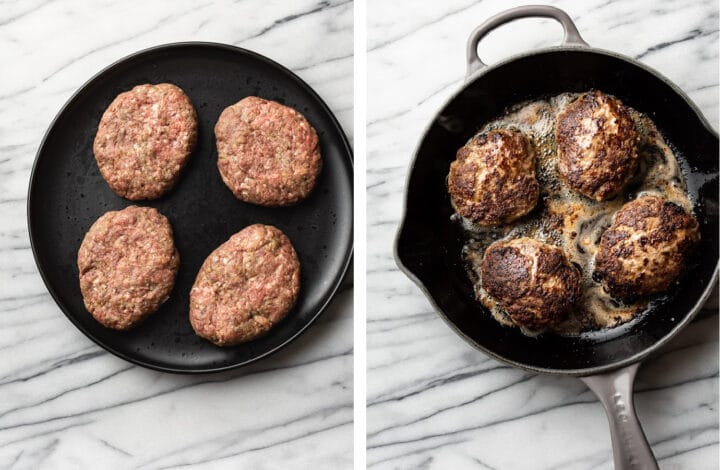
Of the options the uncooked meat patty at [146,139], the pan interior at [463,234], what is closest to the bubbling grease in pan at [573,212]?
the pan interior at [463,234]

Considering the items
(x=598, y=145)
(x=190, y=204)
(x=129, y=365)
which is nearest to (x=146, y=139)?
(x=190, y=204)

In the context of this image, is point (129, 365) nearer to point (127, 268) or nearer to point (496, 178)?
point (127, 268)

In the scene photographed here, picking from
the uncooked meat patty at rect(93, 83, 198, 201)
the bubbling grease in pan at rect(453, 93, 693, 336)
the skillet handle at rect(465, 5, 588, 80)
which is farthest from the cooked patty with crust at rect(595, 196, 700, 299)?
the uncooked meat patty at rect(93, 83, 198, 201)

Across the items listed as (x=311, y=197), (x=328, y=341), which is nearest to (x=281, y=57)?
(x=311, y=197)

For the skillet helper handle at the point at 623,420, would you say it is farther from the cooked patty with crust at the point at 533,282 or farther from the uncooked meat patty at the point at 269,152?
the uncooked meat patty at the point at 269,152

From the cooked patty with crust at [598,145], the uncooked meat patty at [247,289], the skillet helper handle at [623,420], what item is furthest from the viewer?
the uncooked meat patty at [247,289]
